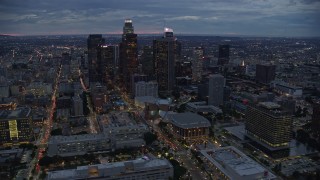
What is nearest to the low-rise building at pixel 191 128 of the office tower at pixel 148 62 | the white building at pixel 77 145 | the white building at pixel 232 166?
the white building at pixel 232 166

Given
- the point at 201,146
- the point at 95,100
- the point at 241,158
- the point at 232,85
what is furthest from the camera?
the point at 232,85

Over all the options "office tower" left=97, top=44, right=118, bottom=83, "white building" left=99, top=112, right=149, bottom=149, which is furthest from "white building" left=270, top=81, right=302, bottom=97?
"white building" left=99, top=112, right=149, bottom=149

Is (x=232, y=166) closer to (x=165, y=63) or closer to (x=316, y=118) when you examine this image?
(x=316, y=118)

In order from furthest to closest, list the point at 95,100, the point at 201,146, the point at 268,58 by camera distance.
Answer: the point at 268,58, the point at 95,100, the point at 201,146

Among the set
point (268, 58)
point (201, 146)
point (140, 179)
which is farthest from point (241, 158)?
point (268, 58)

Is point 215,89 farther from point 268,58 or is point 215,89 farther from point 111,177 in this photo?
point 268,58
